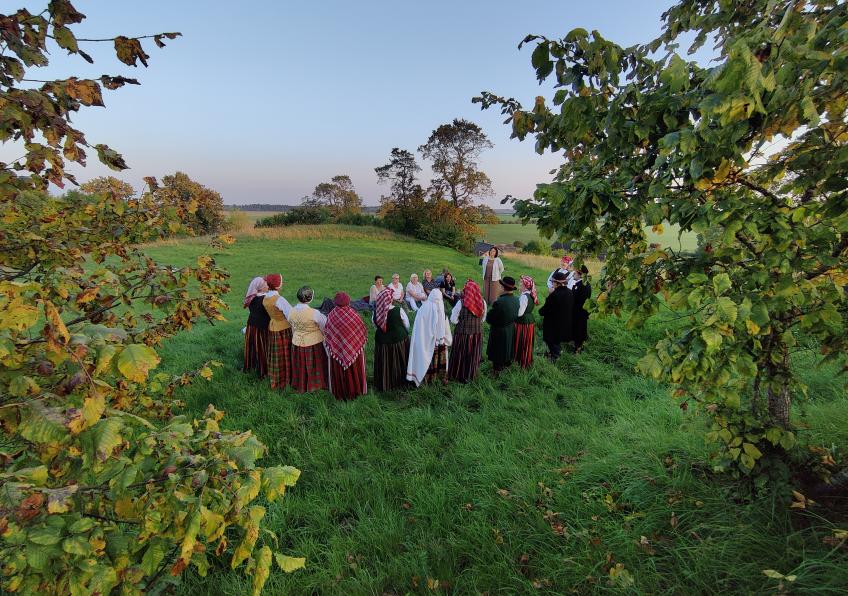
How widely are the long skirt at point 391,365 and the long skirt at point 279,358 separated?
1.45 meters

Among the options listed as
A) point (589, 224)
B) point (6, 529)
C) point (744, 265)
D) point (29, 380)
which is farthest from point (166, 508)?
point (744, 265)

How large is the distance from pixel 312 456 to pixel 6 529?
11.7 feet

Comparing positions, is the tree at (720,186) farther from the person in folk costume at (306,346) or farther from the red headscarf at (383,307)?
the person in folk costume at (306,346)

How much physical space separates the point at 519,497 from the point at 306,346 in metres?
3.89

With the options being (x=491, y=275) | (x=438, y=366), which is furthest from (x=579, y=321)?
(x=491, y=275)

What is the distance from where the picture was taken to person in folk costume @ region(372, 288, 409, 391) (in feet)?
20.7

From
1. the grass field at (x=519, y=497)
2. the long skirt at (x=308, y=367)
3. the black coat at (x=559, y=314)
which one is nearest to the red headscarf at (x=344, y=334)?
the long skirt at (x=308, y=367)

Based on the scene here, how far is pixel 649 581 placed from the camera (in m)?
2.55

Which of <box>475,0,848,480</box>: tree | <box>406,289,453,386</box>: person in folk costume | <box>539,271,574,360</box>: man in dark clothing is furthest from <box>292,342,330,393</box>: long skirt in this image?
<box>475,0,848,480</box>: tree

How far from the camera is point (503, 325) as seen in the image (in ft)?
22.1

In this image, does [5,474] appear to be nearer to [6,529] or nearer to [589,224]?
[6,529]

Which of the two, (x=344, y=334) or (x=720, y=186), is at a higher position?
(x=720, y=186)

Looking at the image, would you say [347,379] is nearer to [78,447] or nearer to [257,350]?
[257,350]

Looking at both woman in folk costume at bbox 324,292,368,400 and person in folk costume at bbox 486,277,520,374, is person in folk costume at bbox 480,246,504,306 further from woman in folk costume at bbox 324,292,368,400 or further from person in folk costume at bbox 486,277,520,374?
woman in folk costume at bbox 324,292,368,400
